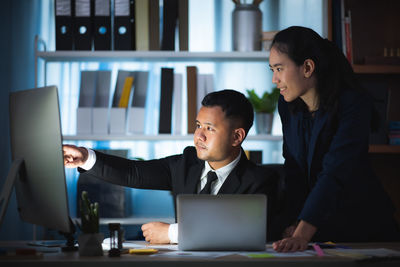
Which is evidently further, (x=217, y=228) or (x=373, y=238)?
(x=373, y=238)

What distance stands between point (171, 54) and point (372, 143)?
46.5 inches

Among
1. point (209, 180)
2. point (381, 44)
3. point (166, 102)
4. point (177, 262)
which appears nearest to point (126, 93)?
point (166, 102)

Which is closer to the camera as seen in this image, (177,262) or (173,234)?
(177,262)

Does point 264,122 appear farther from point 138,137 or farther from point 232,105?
point 232,105

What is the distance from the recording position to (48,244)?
5.04 ft

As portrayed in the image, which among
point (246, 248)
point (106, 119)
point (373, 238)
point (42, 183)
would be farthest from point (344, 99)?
point (106, 119)

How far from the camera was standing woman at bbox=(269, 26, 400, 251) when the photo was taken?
1.62 metres

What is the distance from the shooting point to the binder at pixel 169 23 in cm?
287

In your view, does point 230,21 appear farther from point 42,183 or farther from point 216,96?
point 42,183

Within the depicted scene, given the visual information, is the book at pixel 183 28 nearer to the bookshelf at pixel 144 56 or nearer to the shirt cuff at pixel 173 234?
the bookshelf at pixel 144 56

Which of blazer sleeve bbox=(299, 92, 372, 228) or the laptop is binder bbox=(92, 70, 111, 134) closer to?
blazer sleeve bbox=(299, 92, 372, 228)

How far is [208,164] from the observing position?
1.83 meters

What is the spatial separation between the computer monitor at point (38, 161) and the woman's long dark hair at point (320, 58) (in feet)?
2.67

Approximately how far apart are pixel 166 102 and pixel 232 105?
100 centimetres
